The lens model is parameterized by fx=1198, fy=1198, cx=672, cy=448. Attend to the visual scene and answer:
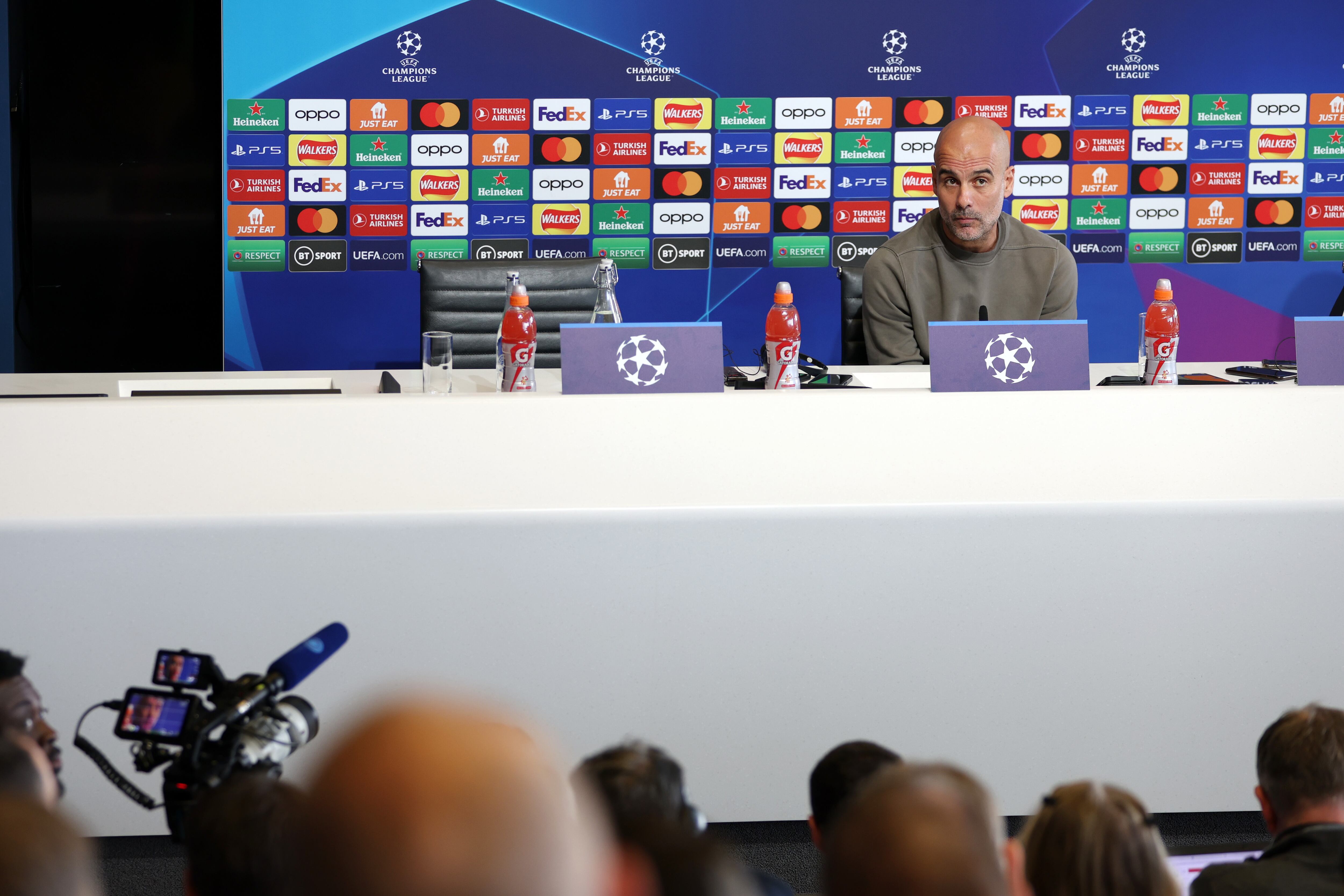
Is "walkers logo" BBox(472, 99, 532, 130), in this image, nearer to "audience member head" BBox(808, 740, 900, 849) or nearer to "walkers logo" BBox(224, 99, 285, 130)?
"walkers logo" BBox(224, 99, 285, 130)

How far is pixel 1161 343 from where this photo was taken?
2.06 m

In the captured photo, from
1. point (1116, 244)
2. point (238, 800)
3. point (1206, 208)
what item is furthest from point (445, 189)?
point (238, 800)

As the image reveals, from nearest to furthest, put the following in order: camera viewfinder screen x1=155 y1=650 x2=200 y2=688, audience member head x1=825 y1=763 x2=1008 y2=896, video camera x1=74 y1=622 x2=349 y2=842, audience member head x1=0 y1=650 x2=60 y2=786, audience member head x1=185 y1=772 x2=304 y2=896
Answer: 1. audience member head x1=825 y1=763 x2=1008 y2=896
2. audience member head x1=185 y1=772 x2=304 y2=896
3. audience member head x1=0 y1=650 x2=60 y2=786
4. video camera x1=74 y1=622 x2=349 y2=842
5. camera viewfinder screen x1=155 y1=650 x2=200 y2=688

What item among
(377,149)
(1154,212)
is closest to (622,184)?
(377,149)

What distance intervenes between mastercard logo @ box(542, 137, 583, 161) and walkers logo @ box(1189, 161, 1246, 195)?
7.45ft

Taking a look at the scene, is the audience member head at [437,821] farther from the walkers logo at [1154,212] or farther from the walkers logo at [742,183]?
the walkers logo at [1154,212]

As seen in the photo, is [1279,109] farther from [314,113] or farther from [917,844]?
[917,844]

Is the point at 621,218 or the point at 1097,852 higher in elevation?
→ the point at 621,218

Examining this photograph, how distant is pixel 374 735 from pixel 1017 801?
1.67 meters

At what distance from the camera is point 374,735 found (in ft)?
1.11

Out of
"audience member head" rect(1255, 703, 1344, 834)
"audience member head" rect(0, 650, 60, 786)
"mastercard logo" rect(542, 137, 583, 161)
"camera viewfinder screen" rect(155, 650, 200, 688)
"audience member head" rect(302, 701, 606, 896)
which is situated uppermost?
"mastercard logo" rect(542, 137, 583, 161)

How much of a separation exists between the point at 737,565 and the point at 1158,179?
136 inches

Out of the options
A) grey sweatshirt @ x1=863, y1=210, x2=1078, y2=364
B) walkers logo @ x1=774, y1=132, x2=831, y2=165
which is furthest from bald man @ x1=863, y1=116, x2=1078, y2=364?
walkers logo @ x1=774, y1=132, x2=831, y2=165

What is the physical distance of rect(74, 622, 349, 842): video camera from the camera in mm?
1196
